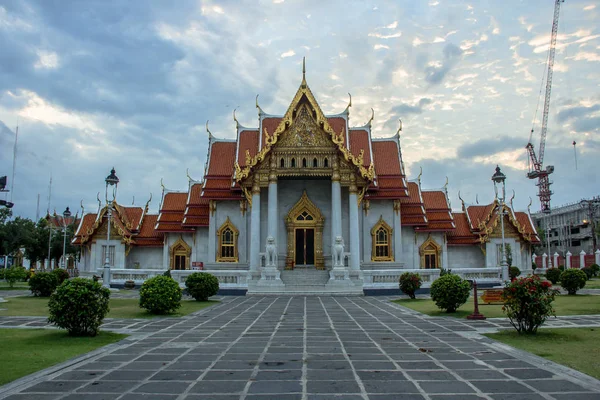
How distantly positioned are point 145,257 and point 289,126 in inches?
593

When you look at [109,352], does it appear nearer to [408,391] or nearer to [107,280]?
[408,391]

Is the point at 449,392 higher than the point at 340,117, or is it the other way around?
the point at 340,117

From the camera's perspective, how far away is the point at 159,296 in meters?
16.0

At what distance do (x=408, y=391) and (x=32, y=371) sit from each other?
544 centimetres

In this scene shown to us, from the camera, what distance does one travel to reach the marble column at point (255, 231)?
92.9ft

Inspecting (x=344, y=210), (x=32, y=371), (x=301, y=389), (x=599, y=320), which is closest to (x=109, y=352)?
(x=32, y=371)

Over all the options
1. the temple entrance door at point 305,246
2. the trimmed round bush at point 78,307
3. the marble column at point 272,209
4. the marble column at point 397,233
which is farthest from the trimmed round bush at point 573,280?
the trimmed round bush at point 78,307

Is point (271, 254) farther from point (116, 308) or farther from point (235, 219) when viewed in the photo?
point (116, 308)

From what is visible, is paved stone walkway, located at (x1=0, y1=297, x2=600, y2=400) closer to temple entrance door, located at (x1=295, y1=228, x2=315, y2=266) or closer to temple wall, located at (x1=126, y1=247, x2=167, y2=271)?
temple entrance door, located at (x1=295, y1=228, x2=315, y2=266)

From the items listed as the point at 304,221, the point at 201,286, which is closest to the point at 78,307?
the point at 201,286

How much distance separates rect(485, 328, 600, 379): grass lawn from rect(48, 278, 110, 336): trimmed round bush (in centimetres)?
856

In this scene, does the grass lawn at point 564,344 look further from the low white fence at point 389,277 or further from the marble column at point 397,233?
the marble column at point 397,233

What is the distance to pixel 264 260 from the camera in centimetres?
2900

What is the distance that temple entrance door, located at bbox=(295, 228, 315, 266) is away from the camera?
3127 centimetres
